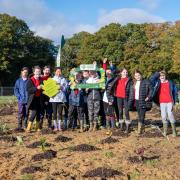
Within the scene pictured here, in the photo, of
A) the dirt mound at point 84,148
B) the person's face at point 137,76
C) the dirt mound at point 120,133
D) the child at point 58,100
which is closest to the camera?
the dirt mound at point 84,148

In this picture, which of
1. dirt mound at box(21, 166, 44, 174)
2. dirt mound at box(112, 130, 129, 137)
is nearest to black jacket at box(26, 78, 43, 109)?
dirt mound at box(112, 130, 129, 137)

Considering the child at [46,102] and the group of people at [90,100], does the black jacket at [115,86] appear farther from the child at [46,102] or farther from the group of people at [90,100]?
the child at [46,102]

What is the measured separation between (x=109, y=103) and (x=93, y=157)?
4.40 meters

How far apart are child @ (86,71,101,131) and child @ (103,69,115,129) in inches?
9.6

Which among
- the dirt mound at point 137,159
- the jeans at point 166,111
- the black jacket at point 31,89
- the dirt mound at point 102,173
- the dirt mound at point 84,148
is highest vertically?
the black jacket at point 31,89

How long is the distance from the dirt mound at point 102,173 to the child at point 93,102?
5.66 metres

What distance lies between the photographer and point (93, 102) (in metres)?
13.8

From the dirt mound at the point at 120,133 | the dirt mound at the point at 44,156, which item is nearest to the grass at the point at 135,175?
the dirt mound at the point at 44,156

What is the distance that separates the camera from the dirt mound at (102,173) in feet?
25.6

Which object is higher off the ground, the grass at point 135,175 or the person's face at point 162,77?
the person's face at point 162,77

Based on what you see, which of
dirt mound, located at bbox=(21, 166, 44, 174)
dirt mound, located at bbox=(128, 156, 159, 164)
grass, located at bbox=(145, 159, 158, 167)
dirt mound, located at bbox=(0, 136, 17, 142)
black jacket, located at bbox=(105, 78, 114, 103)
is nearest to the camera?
dirt mound, located at bbox=(21, 166, 44, 174)

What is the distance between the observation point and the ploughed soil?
795 centimetres

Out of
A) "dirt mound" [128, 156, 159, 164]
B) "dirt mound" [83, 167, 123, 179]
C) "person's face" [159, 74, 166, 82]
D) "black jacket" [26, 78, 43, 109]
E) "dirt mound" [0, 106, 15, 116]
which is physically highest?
"person's face" [159, 74, 166, 82]

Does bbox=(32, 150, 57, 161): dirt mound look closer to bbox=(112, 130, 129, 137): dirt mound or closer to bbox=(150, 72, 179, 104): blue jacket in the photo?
bbox=(112, 130, 129, 137): dirt mound
